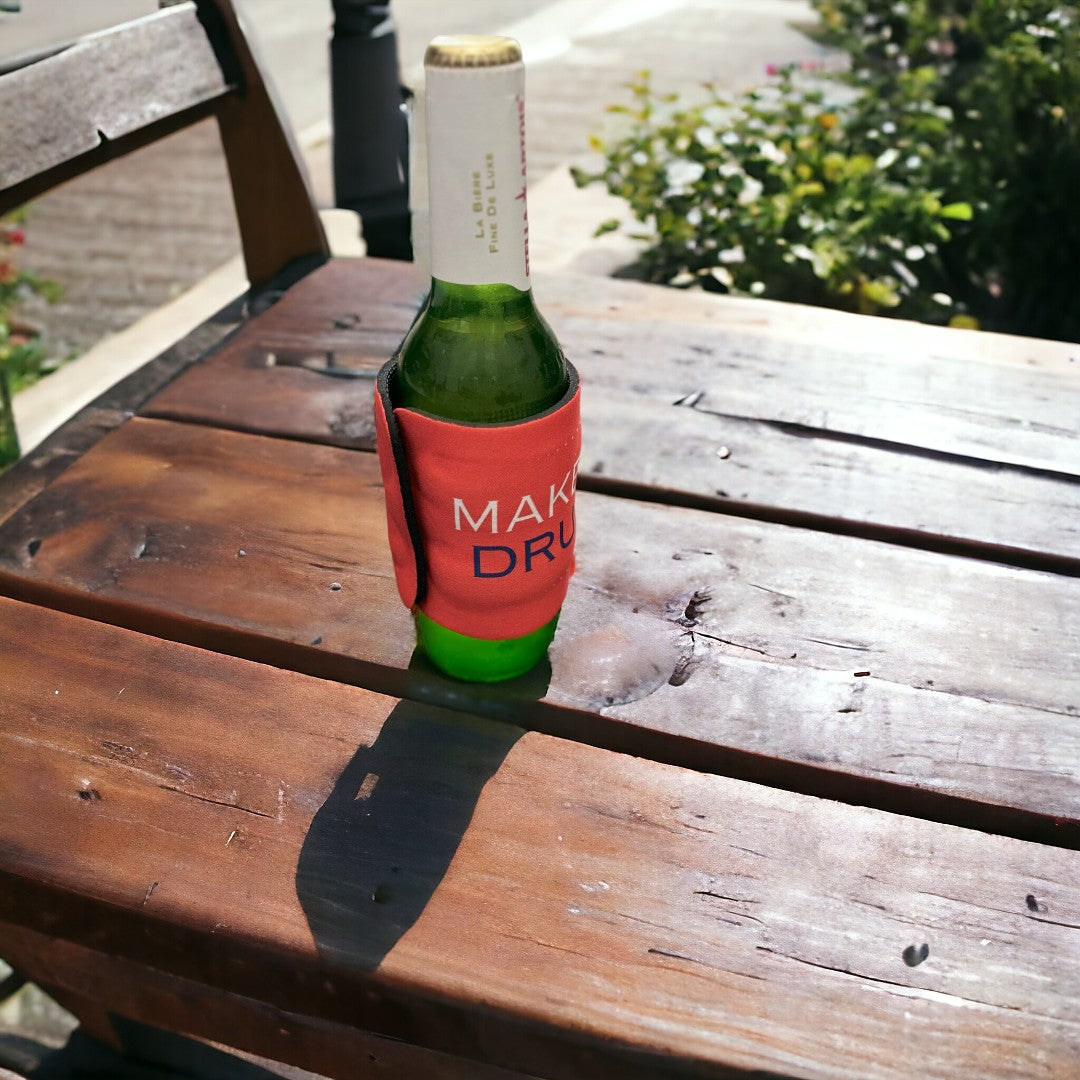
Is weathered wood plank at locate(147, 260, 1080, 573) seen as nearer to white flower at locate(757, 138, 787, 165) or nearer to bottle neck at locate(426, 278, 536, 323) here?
bottle neck at locate(426, 278, 536, 323)

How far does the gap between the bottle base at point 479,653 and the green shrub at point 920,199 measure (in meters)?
1.62

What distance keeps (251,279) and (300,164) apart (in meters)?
0.20

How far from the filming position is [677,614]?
1.01 metres

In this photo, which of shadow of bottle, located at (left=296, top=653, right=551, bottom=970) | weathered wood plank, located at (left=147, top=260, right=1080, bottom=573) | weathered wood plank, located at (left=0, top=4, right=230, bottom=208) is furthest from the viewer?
weathered wood plank, located at (left=0, top=4, right=230, bottom=208)

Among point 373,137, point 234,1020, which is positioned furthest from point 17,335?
point 234,1020

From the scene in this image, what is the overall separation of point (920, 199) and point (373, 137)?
48.9 inches

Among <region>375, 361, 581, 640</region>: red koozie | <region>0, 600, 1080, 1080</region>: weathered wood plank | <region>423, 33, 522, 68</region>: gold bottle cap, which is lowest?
<region>0, 600, 1080, 1080</region>: weathered wood plank

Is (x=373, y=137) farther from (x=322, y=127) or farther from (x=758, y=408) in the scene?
(x=322, y=127)

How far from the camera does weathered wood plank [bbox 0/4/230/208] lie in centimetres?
126

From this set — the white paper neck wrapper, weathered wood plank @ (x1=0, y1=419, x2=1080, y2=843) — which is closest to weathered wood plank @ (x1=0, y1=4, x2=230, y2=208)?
weathered wood plank @ (x1=0, y1=419, x2=1080, y2=843)

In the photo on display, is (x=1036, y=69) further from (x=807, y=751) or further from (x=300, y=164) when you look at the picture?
(x=807, y=751)

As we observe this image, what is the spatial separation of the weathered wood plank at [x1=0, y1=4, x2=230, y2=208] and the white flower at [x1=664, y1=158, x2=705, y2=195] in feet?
4.56

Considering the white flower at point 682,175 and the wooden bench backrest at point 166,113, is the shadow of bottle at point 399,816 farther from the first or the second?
the white flower at point 682,175

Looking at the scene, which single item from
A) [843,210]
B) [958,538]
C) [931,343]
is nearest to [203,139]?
[843,210]
